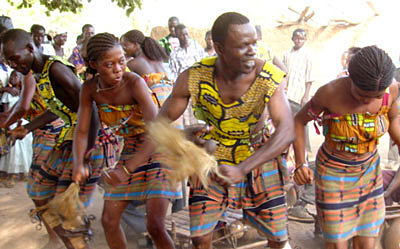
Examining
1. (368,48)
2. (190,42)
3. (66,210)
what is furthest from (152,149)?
(190,42)

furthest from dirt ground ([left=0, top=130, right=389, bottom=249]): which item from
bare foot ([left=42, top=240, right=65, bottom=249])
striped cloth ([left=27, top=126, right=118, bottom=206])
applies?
striped cloth ([left=27, top=126, right=118, bottom=206])

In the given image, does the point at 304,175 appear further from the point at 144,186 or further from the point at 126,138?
the point at 126,138

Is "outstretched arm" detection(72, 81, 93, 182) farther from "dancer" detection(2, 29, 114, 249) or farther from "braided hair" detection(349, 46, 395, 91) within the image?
"braided hair" detection(349, 46, 395, 91)

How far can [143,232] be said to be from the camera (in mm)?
4523

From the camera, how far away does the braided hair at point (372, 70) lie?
8.71ft

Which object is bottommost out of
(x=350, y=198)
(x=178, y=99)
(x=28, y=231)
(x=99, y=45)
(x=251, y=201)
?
(x=28, y=231)

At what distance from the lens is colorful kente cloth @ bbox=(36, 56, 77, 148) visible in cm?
354

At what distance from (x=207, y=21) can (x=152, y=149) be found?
60.6 ft

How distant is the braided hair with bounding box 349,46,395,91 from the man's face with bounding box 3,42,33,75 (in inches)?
100

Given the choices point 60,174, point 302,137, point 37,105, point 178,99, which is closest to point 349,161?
point 302,137

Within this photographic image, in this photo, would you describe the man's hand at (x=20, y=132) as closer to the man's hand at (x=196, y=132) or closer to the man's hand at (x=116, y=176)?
the man's hand at (x=116, y=176)

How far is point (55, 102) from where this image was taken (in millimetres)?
3562

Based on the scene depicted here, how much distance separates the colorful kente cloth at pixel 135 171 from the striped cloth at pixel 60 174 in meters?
0.31

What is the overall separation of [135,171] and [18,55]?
4.58 ft
